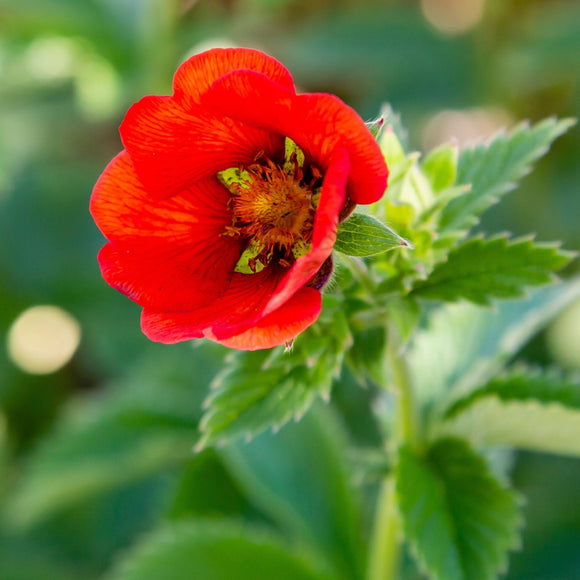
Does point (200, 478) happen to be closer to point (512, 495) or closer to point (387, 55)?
point (512, 495)

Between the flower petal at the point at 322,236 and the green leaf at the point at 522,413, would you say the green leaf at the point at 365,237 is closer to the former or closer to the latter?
the flower petal at the point at 322,236

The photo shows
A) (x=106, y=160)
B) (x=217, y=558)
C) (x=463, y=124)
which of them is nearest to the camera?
(x=217, y=558)

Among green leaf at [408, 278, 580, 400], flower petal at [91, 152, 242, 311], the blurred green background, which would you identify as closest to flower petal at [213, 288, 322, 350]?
flower petal at [91, 152, 242, 311]

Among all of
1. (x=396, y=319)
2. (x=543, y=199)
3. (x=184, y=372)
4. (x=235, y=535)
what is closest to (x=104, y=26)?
(x=184, y=372)

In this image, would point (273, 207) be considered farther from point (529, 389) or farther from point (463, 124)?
point (463, 124)

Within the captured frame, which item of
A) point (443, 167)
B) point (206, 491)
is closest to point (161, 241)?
point (443, 167)

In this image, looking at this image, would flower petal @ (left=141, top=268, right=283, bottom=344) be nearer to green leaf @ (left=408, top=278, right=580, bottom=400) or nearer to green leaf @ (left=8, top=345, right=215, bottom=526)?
green leaf @ (left=408, top=278, right=580, bottom=400)
